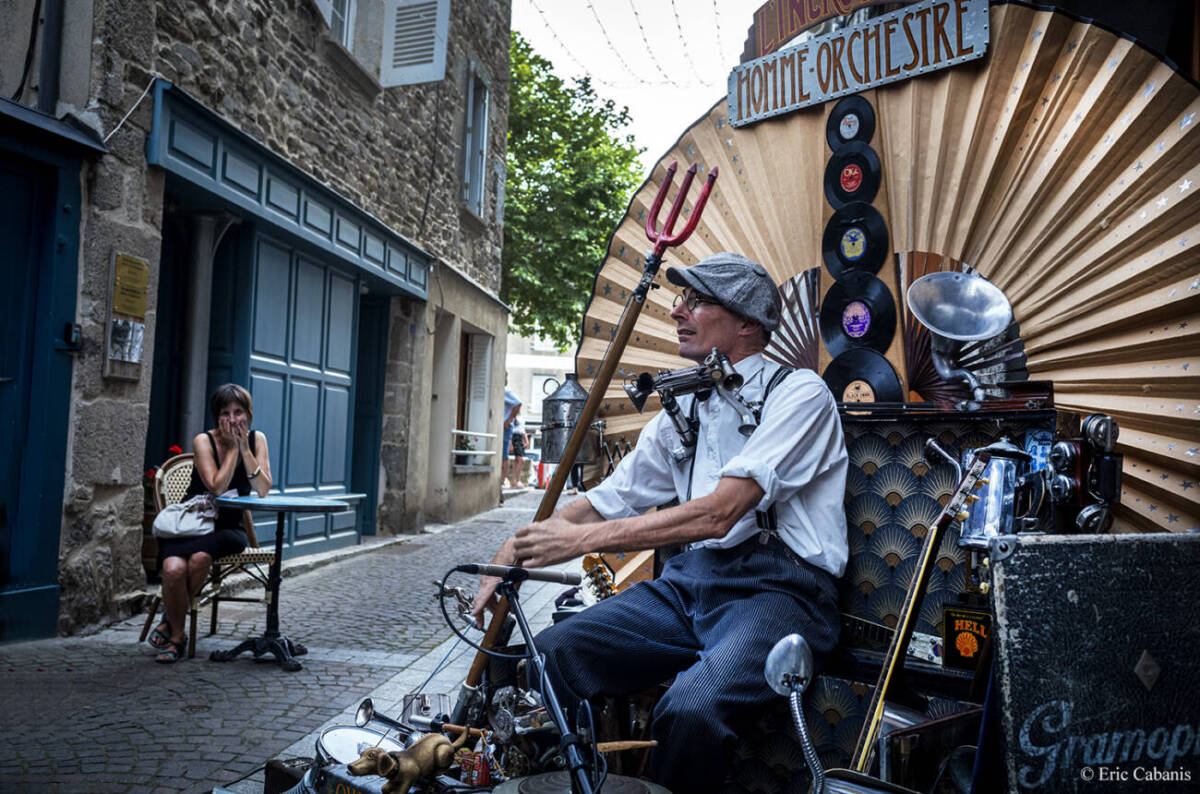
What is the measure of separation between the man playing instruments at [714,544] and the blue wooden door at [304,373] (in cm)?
534

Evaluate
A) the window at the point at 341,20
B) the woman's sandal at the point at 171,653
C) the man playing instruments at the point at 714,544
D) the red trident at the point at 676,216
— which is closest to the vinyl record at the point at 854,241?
the red trident at the point at 676,216

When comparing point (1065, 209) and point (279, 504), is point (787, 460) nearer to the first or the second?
point (1065, 209)

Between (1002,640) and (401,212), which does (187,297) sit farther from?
(1002,640)

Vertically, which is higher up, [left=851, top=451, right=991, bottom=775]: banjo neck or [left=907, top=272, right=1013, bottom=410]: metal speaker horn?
[left=907, top=272, right=1013, bottom=410]: metal speaker horn

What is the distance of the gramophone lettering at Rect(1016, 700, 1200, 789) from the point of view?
137 centimetres

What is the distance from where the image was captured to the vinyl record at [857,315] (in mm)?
3830

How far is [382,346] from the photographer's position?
409 inches

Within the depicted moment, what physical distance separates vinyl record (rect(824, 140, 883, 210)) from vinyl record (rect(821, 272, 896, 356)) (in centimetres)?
35

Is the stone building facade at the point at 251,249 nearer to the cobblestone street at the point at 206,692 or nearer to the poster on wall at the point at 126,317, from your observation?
the poster on wall at the point at 126,317

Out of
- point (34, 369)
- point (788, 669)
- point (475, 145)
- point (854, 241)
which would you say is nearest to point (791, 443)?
point (788, 669)

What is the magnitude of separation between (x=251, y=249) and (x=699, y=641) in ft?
19.0

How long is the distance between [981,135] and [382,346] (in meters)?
7.98

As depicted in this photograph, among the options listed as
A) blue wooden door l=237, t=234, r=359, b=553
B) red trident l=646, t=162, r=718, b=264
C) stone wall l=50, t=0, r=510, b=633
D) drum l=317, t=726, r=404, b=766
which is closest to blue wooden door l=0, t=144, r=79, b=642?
stone wall l=50, t=0, r=510, b=633

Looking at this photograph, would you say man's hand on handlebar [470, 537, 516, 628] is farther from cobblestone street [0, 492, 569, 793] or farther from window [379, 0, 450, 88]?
window [379, 0, 450, 88]
